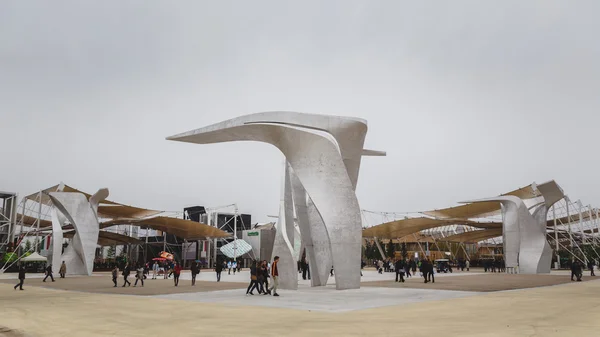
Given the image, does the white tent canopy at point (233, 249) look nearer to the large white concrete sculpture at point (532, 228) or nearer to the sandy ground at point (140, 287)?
the large white concrete sculpture at point (532, 228)

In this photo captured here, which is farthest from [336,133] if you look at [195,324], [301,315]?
[195,324]

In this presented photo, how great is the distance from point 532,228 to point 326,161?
2173cm

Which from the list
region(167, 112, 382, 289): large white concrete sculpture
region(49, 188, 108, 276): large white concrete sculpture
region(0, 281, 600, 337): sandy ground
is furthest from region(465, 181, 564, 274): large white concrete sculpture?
region(49, 188, 108, 276): large white concrete sculpture

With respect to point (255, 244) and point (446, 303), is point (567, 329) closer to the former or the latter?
point (446, 303)

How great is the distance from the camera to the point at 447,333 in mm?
7543

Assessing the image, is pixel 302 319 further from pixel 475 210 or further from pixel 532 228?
pixel 475 210

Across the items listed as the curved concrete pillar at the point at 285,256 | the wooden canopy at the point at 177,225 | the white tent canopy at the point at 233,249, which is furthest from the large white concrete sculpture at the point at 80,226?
the white tent canopy at the point at 233,249

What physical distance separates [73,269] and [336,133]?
974 inches

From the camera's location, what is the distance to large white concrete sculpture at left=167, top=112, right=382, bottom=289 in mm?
17047

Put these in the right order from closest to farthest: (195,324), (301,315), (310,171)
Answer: (195,324), (301,315), (310,171)

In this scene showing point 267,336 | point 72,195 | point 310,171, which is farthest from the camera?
point 72,195

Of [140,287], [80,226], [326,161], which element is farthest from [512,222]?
[80,226]

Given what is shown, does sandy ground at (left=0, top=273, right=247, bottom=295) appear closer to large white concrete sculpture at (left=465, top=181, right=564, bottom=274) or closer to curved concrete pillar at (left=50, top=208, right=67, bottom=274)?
curved concrete pillar at (left=50, top=208, right=67, bottom=274)

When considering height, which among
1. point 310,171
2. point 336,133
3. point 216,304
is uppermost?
point 336,133
